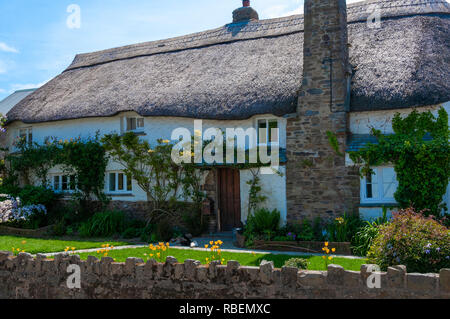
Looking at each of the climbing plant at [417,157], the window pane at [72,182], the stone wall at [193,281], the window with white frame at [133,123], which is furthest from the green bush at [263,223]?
the window pane at [72,182]

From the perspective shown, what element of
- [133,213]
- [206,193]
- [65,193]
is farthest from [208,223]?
[65,193]

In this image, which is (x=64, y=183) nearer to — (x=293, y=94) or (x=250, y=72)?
(x=250, y=72)

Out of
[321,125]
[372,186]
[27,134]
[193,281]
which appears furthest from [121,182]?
[193,281]

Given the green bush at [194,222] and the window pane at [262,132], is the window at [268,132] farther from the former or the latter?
the green bush at [194,222]

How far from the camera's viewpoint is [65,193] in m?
17.7

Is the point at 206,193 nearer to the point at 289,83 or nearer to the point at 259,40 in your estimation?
the point at 289,83

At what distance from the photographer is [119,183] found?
54.9 ft

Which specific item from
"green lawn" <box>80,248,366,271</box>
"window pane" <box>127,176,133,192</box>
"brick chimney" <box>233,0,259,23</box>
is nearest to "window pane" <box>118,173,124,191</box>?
"window pane" <box>127,176,133,192</box>

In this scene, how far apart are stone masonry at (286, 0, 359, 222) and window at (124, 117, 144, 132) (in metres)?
5.77

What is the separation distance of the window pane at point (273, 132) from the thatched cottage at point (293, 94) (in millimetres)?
130

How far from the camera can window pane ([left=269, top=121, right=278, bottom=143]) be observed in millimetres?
13775

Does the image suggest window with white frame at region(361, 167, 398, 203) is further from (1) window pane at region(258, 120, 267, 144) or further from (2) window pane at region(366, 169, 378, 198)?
(1) window pane at region(258, 120, 267, 144)
